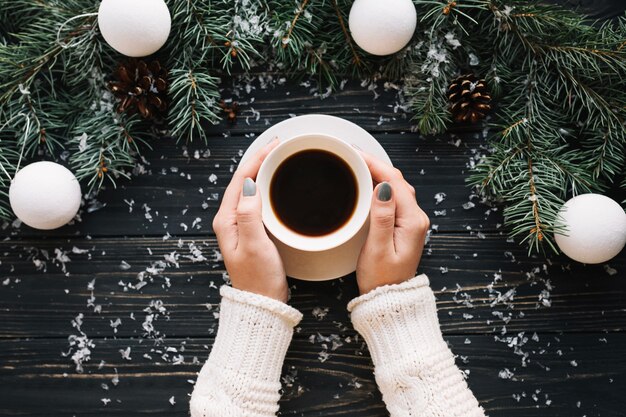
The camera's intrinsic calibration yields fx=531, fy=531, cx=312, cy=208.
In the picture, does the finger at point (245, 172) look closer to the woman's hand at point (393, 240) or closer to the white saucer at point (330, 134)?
the white saucer at point (330, 134)

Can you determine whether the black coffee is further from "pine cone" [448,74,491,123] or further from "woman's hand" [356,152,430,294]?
"pine cone" [448,74,491,123]

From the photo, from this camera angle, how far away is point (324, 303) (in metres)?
1.11

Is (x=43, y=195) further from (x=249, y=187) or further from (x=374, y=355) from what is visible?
(x=374, y=355)

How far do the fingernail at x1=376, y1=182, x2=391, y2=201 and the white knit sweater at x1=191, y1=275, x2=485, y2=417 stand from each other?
0.56 feet

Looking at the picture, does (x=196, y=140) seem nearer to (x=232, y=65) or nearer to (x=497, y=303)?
(x=232, y=65)

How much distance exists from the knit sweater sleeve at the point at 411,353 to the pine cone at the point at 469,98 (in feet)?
1.12

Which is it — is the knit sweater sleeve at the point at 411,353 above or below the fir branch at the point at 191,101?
below

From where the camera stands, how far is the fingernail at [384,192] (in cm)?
94

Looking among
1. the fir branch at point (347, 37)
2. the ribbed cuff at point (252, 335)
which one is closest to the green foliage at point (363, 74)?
the fir branch at point (347, 37)

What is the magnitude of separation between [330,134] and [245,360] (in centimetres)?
45

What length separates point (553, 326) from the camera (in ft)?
3.64

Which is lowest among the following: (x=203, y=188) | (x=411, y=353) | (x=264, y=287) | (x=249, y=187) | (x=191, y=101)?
(x=411, y=353)

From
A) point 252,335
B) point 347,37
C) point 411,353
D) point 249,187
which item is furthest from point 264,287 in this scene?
point 347,37

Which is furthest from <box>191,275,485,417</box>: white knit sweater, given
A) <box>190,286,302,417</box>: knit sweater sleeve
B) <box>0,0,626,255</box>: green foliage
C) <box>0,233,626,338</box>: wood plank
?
<box>0,0,626,255</box>: green foliage
